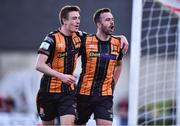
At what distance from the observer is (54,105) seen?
9062mm

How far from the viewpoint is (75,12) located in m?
8.94

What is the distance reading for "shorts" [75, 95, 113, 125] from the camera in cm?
902

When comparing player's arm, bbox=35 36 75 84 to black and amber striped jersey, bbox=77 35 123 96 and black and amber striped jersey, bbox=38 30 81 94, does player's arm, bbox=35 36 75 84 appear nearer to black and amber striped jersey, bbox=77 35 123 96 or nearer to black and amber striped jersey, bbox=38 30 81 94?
black and amber striped jersey, bbox=38 30 81 94

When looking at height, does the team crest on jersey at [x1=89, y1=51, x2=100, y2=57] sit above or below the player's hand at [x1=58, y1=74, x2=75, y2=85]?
above

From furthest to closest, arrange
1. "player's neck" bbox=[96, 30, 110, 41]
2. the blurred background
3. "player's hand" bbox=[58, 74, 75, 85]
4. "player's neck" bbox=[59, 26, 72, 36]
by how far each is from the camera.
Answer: the blurred background < "player's neck" bbox=[96, 30, 110, 41] < "player's neck" bbox=[59, 26, 72, 36] < "player's hand" bbox=[58, 74, 75, 85]

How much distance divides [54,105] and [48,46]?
0.76 meters

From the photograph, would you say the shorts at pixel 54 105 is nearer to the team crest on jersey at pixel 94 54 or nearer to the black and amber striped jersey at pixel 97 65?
the black and amber striped jersey at pixel 97 65

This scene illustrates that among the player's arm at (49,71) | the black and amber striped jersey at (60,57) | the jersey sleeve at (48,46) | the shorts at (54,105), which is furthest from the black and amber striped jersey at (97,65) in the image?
the player's arm at (49,71)

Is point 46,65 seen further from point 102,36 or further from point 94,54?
point 102,36

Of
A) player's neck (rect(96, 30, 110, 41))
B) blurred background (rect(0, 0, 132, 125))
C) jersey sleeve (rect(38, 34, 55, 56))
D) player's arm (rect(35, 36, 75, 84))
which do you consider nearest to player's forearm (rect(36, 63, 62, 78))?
player's arm (rect(35, 36, 75, 84))

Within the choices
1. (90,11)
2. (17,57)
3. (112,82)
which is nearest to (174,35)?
(112,82)

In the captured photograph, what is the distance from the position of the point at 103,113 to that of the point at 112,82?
1.42 ft

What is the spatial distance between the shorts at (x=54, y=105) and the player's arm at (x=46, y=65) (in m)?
0.47

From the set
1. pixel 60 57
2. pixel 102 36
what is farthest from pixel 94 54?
pixel 60 57
